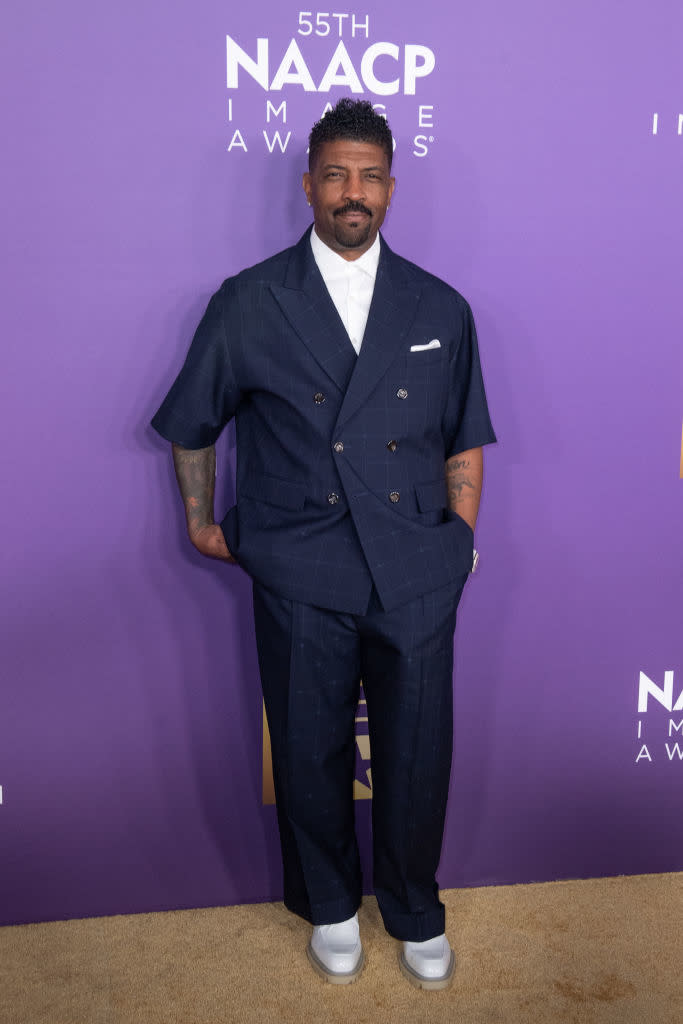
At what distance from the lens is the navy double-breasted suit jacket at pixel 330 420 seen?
175 centimetres

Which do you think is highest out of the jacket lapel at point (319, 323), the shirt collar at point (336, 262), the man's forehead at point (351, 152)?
the man's forehead at point (351, 152)

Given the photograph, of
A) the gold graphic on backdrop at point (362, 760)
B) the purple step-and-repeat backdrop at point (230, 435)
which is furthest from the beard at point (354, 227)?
the gold graphic on backdrop at point (362, 760)

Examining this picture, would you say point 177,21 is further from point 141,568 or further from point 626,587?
point 626,587

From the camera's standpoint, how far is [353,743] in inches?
77.4

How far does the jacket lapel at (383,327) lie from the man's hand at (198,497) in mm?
330

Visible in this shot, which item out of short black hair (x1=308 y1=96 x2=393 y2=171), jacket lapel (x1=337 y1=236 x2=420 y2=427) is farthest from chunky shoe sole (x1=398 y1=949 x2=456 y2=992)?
short black hair (x1=308 y1=96 x2=393 y2=171)

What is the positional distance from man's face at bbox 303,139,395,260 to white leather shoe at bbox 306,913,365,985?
132 cm

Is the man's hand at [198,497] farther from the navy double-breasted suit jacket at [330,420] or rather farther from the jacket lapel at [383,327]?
the jacket lapel at [383,327]

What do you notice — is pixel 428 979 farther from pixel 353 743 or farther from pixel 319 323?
pixel 319 323

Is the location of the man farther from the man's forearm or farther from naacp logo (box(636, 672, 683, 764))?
naacp logo (box(636, 672, 683, 764))

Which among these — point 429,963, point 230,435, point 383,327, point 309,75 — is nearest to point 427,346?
point 383,327

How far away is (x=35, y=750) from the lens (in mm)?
2082

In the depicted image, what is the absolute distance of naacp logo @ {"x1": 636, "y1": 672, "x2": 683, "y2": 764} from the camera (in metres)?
2.26

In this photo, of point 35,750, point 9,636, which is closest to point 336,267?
point 9,636
